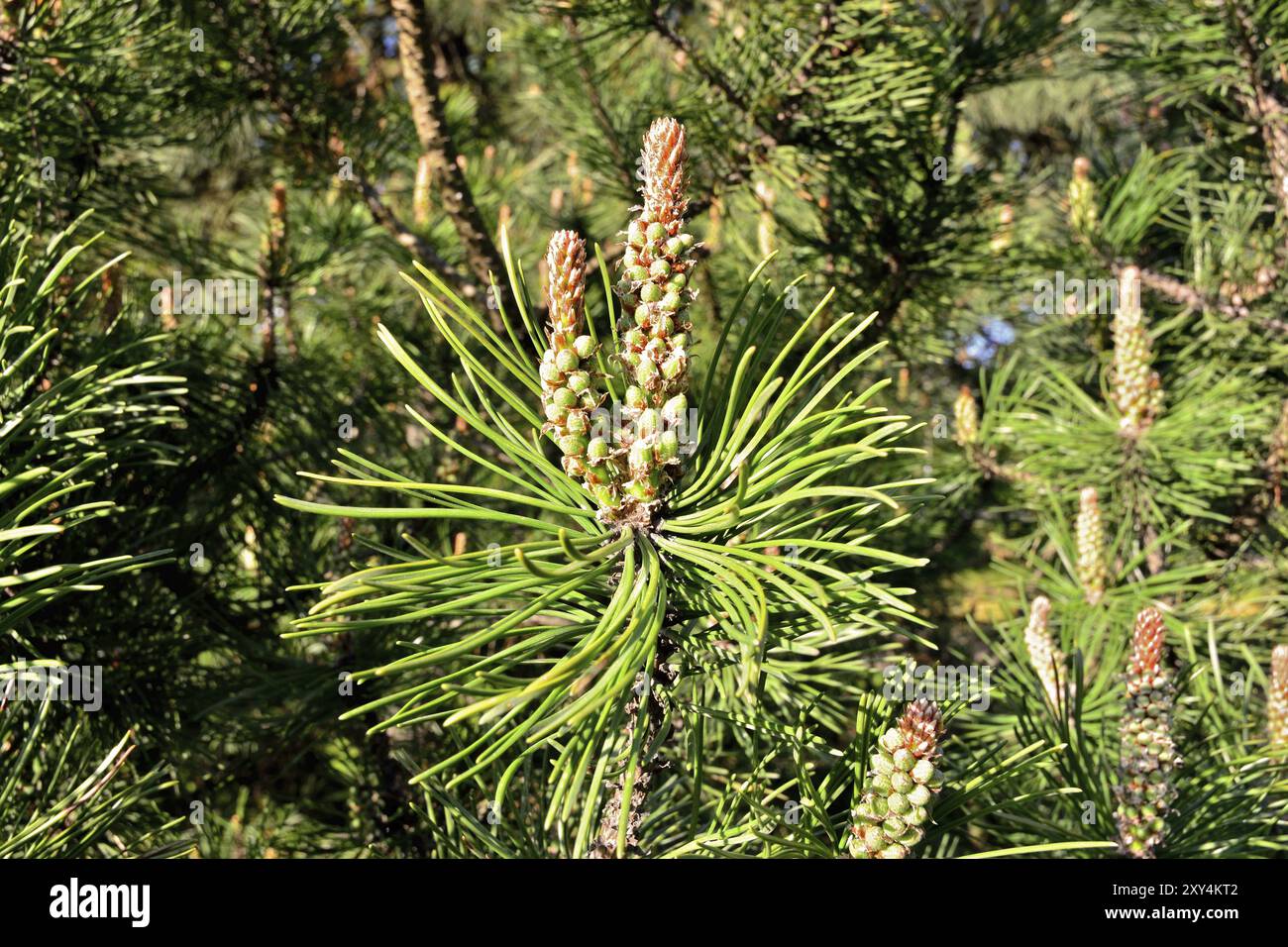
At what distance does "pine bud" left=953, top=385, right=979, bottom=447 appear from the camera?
1518 mm

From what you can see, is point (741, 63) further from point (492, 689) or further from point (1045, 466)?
point (492, 689)

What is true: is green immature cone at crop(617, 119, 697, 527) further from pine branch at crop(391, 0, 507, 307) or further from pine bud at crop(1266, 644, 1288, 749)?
pine bud at crop(1266, 644, 1288, 749)

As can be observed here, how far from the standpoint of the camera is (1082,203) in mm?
1505

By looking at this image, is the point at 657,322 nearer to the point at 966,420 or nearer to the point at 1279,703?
the point at 1279,703

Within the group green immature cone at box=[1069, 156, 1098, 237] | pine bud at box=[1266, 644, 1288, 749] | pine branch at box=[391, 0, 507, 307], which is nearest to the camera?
pine bud at box=[1266, 644, 1288, 749]

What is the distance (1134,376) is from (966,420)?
277mm

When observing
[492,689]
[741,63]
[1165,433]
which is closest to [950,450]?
[1165,433]

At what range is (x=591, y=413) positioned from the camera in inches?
22.5

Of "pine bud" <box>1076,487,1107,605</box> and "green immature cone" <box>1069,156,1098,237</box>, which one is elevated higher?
"green immature cone" <box>1069,156,1098,237</box>

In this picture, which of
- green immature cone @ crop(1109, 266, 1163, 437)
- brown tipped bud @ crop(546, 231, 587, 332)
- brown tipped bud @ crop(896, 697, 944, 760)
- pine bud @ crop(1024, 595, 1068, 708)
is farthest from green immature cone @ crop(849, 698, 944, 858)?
green immature cone @ crop(1109, 266, 1163, 437)

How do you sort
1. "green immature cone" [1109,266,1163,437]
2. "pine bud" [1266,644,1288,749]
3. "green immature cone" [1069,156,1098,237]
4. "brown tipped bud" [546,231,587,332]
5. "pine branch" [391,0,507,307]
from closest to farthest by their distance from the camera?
"brown tipped bud" [546,231,587,332], "pine bud" [1266,644,1288,749], "pine branch" [391,0,507,307], "green immature cone" [1109,266,1163,437], "green immature cone" [1069,156,1098,237]

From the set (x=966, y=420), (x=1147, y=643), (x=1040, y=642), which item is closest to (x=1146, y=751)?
(x=1147, y=643)

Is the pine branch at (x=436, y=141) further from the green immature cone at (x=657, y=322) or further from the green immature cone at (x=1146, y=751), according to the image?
the green immature cone at (x=1146, y=751)

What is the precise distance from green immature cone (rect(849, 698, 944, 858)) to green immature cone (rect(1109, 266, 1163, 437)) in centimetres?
94
